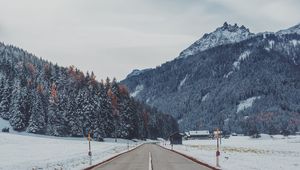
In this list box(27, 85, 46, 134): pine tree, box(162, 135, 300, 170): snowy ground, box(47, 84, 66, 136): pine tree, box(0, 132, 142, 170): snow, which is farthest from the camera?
box(47, 84, 66, 136): pine tree

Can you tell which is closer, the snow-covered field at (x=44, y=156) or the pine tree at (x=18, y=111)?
the snow-covered field at (x=44, y=156)

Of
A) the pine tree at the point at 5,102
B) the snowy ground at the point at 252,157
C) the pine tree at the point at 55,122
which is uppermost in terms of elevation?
the pine tree at the point at 5,102

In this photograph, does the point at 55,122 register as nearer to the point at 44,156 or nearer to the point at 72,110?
the point at 72,110

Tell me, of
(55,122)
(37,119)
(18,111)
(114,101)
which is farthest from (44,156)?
(114,101)

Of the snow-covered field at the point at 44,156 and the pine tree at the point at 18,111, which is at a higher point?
the pine tree at the point at 18,111

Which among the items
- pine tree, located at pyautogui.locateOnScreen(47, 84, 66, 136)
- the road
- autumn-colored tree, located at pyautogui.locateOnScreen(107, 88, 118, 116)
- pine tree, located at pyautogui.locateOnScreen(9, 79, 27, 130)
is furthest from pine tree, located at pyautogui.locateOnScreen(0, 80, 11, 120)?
the road

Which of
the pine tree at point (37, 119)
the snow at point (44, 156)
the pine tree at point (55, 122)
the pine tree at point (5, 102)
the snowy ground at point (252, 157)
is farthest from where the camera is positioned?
the pine tree at point (5, 102)

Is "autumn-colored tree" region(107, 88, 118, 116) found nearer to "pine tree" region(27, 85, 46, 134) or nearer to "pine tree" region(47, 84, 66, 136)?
"pine tree" region(47, 84, 66, 136)

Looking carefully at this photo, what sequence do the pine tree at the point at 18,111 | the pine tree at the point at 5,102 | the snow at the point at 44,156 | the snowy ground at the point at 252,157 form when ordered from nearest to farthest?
the snow at the point at 44,156, the snowy ground at the point at 252,157, the pine tree at the point at 18,111, the pine tree at the point at 5,102

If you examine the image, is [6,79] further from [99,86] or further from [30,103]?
[99,86]

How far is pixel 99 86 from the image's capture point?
4793 inches

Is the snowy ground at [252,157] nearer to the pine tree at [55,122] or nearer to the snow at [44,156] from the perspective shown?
the snow at [44,156]

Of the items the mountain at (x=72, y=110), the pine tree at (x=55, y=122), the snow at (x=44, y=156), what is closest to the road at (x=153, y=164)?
the snow at (x=44, y=156)

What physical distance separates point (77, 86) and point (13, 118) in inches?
1220
